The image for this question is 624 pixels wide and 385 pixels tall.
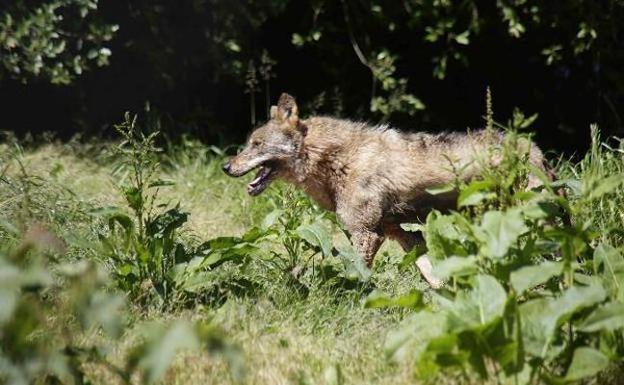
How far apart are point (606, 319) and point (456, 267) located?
0.60 meters

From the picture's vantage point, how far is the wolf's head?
7.08 metres

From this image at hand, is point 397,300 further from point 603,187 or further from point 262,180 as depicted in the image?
point 262,180

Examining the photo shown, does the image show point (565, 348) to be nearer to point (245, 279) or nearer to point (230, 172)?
point (245, 279)

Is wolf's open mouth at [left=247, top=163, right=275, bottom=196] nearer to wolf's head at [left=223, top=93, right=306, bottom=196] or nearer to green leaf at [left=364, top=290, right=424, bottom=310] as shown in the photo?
wolf's head at [left=223, top=93, right=306, bottom=196]

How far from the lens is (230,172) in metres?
7.28

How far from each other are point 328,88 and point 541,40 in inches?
88.2

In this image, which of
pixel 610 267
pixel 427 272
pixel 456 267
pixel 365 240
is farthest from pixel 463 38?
pixel 456 267

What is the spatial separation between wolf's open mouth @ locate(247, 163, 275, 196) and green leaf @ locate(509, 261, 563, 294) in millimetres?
3611

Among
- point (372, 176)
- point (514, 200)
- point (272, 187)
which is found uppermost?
point (514, 200)

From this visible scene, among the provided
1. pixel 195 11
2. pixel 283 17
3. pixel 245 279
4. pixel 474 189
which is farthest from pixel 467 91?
pixel 474 189

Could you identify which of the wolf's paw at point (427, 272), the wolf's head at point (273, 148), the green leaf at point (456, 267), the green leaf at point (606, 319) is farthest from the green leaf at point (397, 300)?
the wolf's head at point (273, 148)

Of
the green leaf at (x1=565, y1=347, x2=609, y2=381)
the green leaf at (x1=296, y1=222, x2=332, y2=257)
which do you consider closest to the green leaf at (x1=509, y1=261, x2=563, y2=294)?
the green leaf at (x1=565, y1=347, x2=609, y2=381)

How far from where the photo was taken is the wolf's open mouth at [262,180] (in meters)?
7.07

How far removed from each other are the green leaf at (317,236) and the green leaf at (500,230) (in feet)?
4.30
